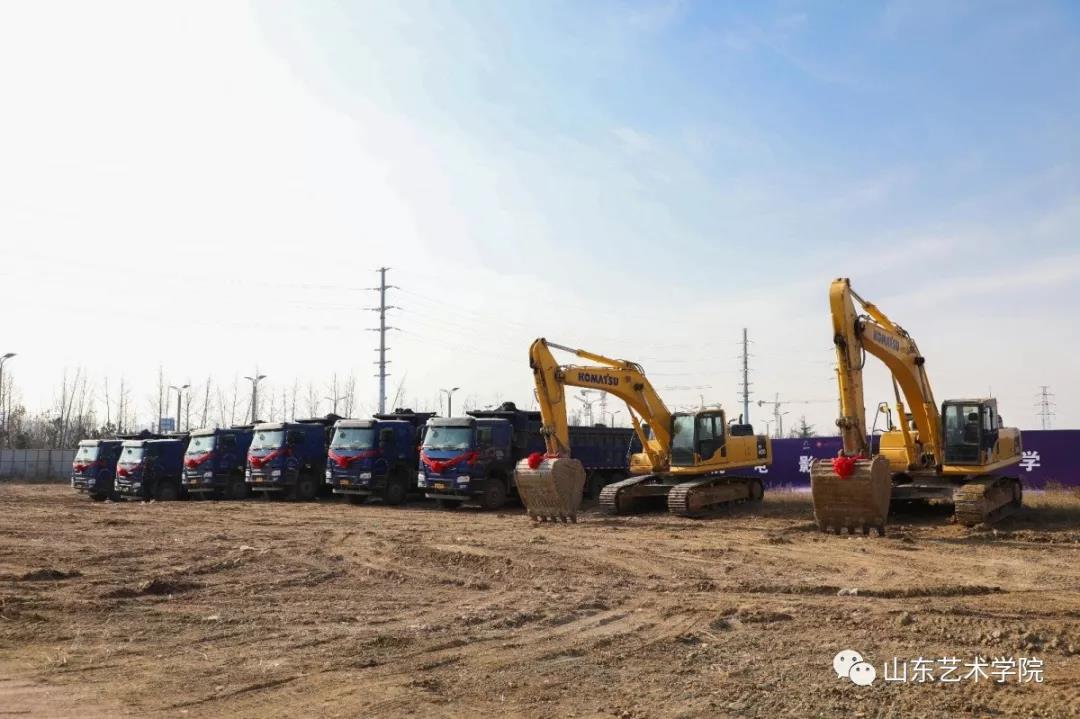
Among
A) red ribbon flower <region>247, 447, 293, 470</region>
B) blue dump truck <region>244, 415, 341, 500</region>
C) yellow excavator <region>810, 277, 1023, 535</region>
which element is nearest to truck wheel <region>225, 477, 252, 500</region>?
blue dump truck <region>244, 415, 341, 500</region>

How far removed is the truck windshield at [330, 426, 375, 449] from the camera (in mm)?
26922

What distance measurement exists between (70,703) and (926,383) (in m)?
17.3

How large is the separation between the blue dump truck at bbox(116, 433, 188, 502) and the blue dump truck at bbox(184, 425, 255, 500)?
951mm

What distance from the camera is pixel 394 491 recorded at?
27312 mm

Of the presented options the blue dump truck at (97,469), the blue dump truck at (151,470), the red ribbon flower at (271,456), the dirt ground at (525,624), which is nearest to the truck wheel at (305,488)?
the red ribbon flower at (271,456)

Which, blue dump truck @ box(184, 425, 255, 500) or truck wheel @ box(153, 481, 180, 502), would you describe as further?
truck wheel @ box(153, 481, 180, 502)

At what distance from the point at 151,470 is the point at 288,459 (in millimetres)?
5809

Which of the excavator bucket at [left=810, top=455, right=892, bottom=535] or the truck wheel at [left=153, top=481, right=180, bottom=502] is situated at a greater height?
the excavator bucket at [left=810, top=455, right=892, bottom=535]

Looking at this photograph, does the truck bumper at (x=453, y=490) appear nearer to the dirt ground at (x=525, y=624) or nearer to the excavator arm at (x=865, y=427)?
the dirt ground at (x=525, y=624)

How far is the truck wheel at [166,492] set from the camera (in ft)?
104

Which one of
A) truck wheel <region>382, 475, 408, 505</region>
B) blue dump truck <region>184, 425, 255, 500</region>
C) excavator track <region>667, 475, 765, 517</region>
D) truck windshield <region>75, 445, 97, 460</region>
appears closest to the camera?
excavator track <region>667, 475, 765, 517</region>

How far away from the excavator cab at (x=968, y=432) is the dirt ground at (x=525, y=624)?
Result: 268 centimetres

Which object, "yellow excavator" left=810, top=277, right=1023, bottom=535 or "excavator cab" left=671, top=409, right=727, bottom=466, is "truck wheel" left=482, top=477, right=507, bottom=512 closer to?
"excavator cab" left=671, top=409, right=727, bottom=466

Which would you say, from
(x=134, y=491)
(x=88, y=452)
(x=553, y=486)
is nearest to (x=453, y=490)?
(x=553, y=486)
